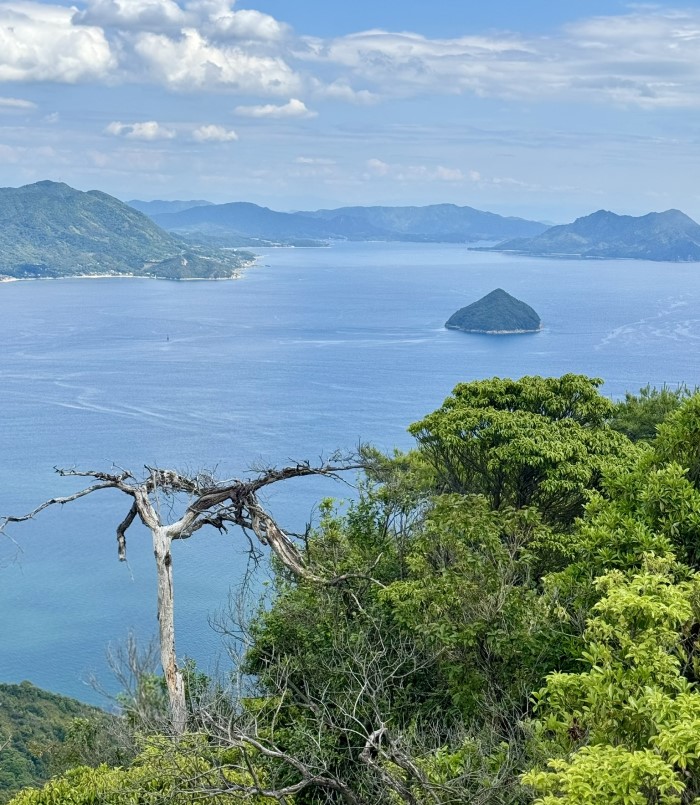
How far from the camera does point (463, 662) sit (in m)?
9.02

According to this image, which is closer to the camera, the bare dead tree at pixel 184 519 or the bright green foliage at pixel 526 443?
the bare dead tree at pixel 184 519

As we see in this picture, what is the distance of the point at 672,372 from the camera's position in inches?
3223

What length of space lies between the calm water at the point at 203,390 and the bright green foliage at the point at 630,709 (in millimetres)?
2913

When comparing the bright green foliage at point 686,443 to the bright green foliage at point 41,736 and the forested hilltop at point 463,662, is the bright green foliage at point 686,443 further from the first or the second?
the bright green foliage at point 41,736

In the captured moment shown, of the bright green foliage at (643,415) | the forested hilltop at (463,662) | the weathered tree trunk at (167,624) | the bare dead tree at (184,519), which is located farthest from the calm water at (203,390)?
the bright green foliage at (643,415)

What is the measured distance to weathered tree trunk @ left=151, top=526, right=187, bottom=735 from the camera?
7543 millimetres

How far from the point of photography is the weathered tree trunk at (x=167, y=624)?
297 inches

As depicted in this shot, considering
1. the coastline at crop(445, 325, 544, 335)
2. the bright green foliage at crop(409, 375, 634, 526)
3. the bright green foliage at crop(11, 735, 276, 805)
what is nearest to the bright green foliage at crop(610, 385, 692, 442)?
the bright green foliage at crop(409, 375, 634, 526)

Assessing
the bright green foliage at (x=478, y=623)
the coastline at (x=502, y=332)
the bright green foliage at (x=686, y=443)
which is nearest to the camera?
the bright green foliage at (x=478, y=623)

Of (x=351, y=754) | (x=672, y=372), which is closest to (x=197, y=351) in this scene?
(x=672, y=372)

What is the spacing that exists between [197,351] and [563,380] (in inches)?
3342

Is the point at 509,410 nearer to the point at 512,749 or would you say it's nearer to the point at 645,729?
the point at 512,749

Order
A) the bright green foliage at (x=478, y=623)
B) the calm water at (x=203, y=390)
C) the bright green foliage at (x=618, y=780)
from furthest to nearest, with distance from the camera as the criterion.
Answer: the calm water at (x=203, y=390) < the bright green foliage at (x=478, y=623) < the bright green foliage at (x=618, y=780)

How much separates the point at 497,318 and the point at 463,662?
11073cm
